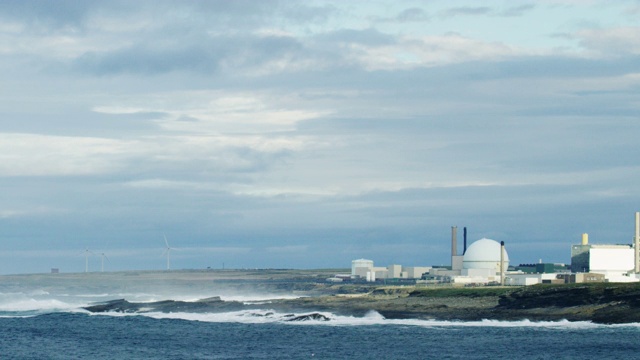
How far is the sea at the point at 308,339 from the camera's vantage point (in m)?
70.4

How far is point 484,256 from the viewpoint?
525ft

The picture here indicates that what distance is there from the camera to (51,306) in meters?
151

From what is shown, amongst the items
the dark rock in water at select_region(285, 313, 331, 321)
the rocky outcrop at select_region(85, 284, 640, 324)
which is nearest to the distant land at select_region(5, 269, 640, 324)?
the rocky outcrop at select_region(85, 284, 640, 324)

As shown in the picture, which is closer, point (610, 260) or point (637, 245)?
point (610, 260)

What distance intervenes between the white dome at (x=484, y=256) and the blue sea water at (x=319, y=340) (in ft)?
201

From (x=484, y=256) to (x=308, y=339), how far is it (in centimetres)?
8426

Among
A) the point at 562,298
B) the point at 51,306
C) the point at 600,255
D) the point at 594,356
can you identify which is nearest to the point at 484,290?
the point at 562,298

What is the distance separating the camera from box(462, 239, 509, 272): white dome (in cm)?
15875

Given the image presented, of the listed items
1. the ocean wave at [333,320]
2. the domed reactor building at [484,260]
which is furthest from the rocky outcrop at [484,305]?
the domed reactor building at [484,260]

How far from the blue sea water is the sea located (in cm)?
8

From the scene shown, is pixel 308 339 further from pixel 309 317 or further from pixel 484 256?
pixel 484 256

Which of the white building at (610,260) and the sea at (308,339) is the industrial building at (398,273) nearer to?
the white building at (610,260)

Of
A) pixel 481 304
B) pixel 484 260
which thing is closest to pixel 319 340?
pixel 481 304

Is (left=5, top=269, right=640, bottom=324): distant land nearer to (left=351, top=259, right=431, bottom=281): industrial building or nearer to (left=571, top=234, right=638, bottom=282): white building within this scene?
(left=571, top=234, right=638, bottom=282): white building
